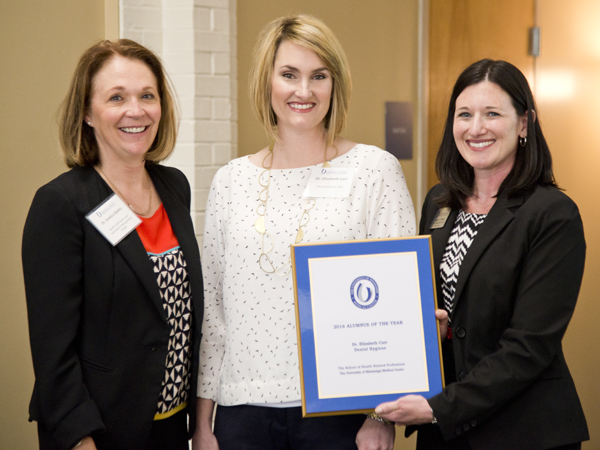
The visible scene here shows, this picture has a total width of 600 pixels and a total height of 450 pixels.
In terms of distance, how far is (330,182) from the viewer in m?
1.97

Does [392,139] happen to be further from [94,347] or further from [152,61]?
[94,347]

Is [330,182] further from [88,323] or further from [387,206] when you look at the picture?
[88,323]

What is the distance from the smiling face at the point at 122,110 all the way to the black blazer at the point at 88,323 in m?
0.12

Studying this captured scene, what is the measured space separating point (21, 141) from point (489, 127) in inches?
85.6

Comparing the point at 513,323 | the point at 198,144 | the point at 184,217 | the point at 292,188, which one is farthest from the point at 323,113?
the point at 198,144

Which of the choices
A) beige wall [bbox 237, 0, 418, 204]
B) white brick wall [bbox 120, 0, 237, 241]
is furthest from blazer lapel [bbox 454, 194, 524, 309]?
beige wall [bbox 237, 0, 418, 204]

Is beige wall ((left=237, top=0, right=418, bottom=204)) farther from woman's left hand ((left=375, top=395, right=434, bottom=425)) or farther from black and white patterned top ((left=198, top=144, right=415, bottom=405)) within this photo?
woman's left hand ((left=375, top=395, right=434, bottom=425))

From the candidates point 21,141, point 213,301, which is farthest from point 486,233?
point 21,141

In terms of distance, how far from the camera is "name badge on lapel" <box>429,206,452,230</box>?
6.72ft

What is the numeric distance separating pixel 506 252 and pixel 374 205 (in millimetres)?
410

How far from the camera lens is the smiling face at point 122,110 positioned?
6.29 feet

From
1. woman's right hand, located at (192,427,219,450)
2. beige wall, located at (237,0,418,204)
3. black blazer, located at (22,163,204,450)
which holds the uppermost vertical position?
beige wall, located at (237,0,418,204)

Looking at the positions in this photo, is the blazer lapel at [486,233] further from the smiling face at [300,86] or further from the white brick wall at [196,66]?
the white brick wall at [196,66]

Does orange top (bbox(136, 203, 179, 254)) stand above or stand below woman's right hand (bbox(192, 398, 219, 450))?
above
